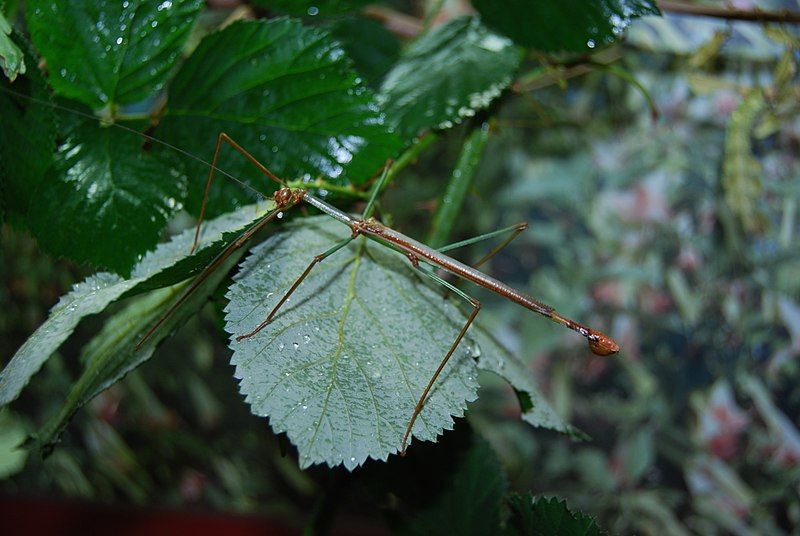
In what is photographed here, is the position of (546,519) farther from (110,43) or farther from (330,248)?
(110,43)

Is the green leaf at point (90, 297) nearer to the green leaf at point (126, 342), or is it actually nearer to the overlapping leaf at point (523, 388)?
the green leaf at point (126, 342)

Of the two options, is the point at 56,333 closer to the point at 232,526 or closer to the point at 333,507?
the point at 333,507

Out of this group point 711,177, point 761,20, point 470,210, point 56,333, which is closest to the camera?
point 56,333

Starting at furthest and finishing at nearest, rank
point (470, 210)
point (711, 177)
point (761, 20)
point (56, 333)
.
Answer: point (470, 210), point (711, 177), point (761, 20), point (56, 333)

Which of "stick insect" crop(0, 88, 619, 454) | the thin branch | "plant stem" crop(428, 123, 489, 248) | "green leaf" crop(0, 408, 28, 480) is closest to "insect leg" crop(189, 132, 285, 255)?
"stick insect" crop(0, 88, 619, 454)

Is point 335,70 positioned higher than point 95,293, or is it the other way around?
point 335,70

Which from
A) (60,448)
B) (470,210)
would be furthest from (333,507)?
(60,448)
